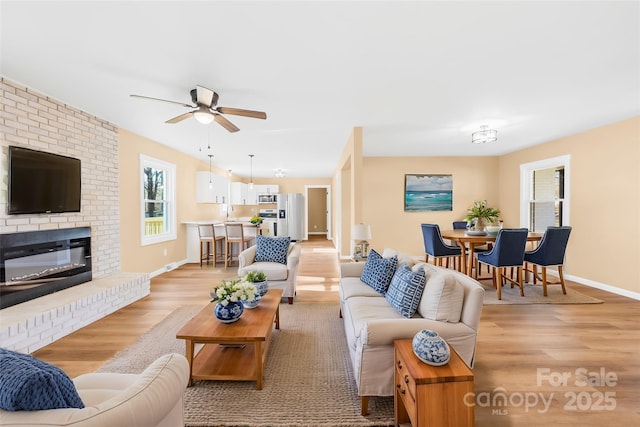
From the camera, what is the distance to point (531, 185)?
18.6 feet

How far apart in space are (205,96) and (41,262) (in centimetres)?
251

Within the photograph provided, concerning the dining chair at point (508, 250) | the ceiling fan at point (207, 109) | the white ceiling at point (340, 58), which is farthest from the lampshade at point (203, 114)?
the dining chair at point (508, 250)

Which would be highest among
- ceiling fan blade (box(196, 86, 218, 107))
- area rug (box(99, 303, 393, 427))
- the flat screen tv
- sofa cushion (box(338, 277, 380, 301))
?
ceiling fan blade (box(196, 86, 218, 107))

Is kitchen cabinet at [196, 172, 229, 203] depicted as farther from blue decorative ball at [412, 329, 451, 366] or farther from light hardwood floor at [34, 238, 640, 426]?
blue decorative ball at [412, 329, 451, 366]

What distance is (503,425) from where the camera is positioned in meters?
1.63

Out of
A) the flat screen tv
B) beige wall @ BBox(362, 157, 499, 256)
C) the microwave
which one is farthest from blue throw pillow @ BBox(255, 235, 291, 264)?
the microwave

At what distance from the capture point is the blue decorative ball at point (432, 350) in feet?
4.48

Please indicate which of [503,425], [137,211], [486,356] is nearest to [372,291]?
[486,356]

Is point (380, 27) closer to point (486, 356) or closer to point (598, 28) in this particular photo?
point (598, 28)

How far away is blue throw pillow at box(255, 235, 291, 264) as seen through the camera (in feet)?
12.7

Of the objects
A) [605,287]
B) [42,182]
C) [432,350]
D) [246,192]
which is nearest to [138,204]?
[42,182]

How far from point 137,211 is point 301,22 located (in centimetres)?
419

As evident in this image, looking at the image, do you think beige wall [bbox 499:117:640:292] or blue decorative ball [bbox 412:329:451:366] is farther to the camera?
beige wall [bbox 499:117:640:292]

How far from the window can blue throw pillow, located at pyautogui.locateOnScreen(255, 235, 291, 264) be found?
7.42ft
